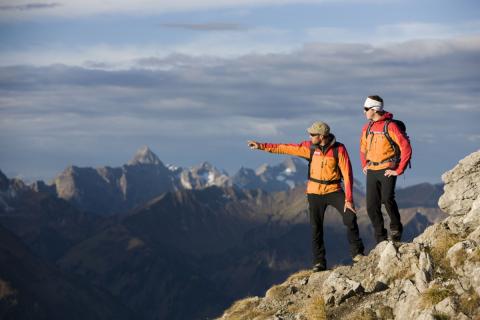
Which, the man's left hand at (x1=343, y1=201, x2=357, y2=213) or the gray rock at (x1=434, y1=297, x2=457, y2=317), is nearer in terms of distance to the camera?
the gray rock at (x1=434, y1=297, x2=457, y2=317)

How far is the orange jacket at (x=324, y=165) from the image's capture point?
26.6 m

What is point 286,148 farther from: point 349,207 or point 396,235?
point 396,235

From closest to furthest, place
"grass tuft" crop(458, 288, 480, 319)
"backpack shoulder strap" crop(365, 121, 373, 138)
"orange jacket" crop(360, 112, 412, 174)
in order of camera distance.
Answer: "grass tuft" crop(458, 288, 480, 319)
"orange jacket" crop(360, 112, 412, 174)
"backpack shoulder strap" crop(365, 121, 373, 138)

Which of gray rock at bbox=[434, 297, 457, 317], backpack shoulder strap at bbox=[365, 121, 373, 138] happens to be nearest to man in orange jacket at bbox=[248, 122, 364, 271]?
backpack shoulder strap at bbox=[365, 121, 373, 138]

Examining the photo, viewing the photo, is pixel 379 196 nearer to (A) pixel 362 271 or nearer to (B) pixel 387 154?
(B) pixel 387 154

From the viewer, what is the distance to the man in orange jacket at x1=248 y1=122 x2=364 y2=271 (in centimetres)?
2658

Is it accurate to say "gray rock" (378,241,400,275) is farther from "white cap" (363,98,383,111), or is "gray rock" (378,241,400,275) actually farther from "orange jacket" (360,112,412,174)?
"white cap" (363,98,383,111)

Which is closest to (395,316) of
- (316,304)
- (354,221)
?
(316,304)

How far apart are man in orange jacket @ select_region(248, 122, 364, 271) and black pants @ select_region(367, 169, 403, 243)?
672mm

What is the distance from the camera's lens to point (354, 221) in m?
27.2

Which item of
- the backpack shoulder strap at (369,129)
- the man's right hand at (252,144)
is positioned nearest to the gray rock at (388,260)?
the backpack shoulder strap at (369,129)

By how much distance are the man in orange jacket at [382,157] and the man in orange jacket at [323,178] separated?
0.76 m

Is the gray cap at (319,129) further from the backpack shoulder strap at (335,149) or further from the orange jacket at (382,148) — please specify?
the orange jacket at (382,148)

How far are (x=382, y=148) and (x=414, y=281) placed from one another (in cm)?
560
